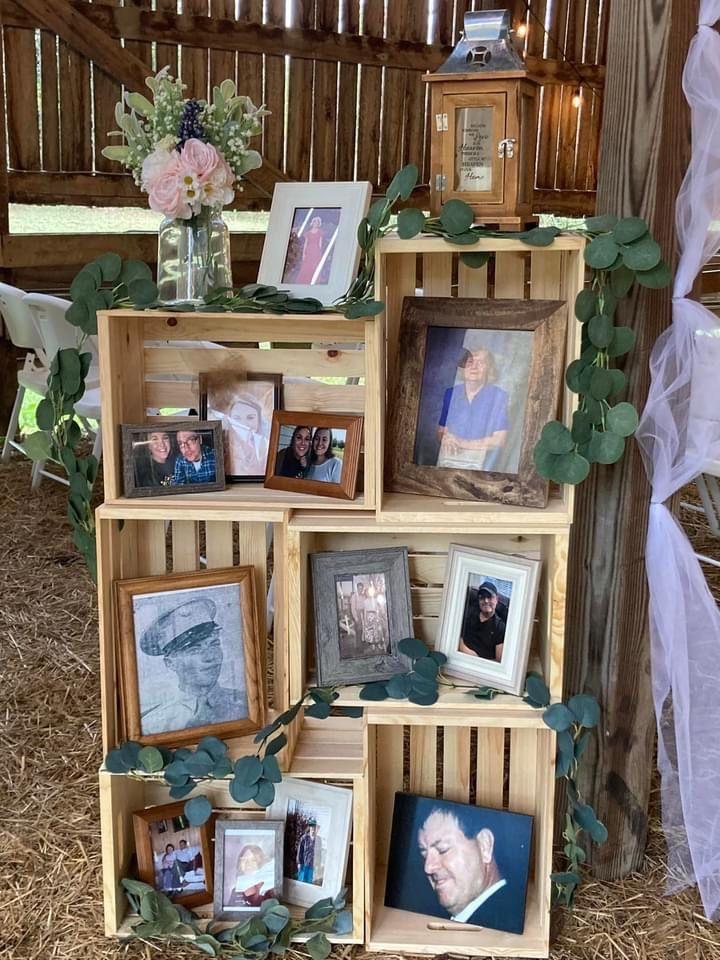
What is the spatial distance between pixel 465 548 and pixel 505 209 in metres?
0.62

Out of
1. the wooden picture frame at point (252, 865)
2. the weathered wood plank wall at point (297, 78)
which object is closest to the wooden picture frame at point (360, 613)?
the wooden picture frame at point (252, 865)

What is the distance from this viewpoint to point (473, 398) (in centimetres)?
192

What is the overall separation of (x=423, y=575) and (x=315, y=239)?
0.69 metres

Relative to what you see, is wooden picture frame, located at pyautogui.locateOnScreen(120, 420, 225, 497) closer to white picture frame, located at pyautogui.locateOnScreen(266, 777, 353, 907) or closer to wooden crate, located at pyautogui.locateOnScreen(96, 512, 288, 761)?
wooden crate, located at pyautogui.locateOnScreen(96, 512, 288, 761)

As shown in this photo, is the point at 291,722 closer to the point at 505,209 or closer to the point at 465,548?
the point at 465,548

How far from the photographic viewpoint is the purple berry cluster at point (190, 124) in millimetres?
1825

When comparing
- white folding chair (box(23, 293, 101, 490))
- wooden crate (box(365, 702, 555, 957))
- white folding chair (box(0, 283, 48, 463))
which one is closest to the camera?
wooden crate (box(365, 702, 555, 957))

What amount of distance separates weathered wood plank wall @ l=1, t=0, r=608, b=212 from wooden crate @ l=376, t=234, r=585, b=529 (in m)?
3.91

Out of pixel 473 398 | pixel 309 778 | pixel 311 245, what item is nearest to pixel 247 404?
pixel 311 245

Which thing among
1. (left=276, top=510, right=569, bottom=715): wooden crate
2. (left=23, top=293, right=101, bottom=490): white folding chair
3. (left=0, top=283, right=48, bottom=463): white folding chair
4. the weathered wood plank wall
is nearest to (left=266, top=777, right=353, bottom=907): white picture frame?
(left=276, top=510, right=569, bottom=715): wooden crate

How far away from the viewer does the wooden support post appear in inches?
75.3

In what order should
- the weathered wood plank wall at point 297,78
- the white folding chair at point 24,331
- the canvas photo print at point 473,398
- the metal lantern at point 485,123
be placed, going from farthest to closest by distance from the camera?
the weathered wood plank wall at point 297,78, the white folding chair at point 24,331, the canvas photo print at point 473,398, the metal lantern at point 485,123

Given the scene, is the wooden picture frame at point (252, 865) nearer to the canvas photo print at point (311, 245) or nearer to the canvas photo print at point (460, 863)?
the canvas photo print at point (460, 863)

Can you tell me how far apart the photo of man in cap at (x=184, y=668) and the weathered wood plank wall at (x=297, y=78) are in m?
3.98
